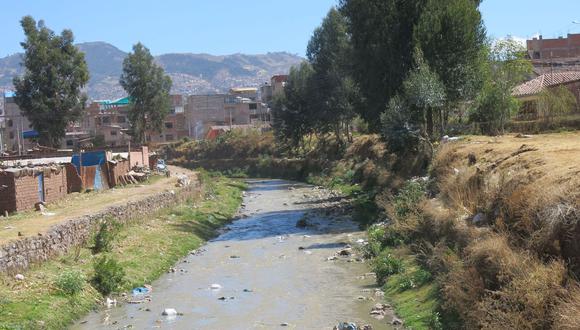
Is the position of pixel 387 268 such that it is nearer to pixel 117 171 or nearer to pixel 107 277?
pixel 107 277

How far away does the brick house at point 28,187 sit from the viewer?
108 ft

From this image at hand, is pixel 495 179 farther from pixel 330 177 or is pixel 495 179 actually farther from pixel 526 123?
pixel 330 177

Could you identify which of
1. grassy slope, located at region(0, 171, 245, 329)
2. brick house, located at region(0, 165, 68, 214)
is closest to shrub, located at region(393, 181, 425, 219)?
grassy slope, located at region(0, 171, 245, 329)

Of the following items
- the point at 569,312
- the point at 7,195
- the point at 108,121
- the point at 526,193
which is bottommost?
the point at 569,312

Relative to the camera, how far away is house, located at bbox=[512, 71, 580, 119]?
50.6 m

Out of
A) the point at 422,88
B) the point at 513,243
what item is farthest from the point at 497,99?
the point at 513,243

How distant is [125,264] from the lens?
27.5 meters

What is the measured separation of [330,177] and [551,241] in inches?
2293

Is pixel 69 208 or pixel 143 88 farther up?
pixel 143 88

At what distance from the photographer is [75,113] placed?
67562 millimetres

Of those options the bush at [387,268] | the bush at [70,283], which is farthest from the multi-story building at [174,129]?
the bush at [387,268]

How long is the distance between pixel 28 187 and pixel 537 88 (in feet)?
132

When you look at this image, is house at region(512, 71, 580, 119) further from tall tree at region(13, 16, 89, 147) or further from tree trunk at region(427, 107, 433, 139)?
tall tree at region(13, 16, 89, 147)

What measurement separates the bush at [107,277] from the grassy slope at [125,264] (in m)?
0.35
